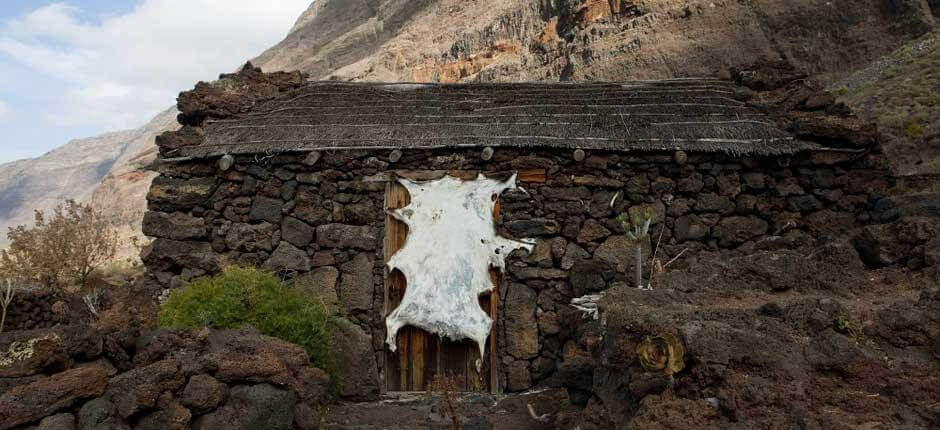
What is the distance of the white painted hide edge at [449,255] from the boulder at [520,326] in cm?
25

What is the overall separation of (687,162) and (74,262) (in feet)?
34.2

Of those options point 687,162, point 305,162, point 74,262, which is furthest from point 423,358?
point 74,262

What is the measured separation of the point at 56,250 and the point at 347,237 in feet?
22.7

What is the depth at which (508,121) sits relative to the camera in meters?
7.14

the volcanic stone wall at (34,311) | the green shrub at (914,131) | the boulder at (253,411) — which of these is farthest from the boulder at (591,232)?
the green shrub at (914,131)

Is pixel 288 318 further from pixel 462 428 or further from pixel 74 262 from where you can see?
pixel 74 262

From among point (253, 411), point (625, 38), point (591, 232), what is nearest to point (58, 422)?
→ point (253, 411)

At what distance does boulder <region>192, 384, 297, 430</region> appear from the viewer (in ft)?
12.6

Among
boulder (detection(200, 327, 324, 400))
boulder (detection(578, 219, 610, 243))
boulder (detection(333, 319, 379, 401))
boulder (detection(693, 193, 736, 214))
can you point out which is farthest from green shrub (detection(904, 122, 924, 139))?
boulder (detection(200, 327, 324, 400))

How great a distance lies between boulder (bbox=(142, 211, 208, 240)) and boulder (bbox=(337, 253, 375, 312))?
1.65 m

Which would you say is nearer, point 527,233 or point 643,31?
point 527,233

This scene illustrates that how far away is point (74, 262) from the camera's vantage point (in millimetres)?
10672

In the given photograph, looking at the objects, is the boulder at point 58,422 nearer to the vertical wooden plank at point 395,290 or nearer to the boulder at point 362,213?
the vertical wooden plank at point 395,290

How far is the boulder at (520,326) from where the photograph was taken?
660 cm
